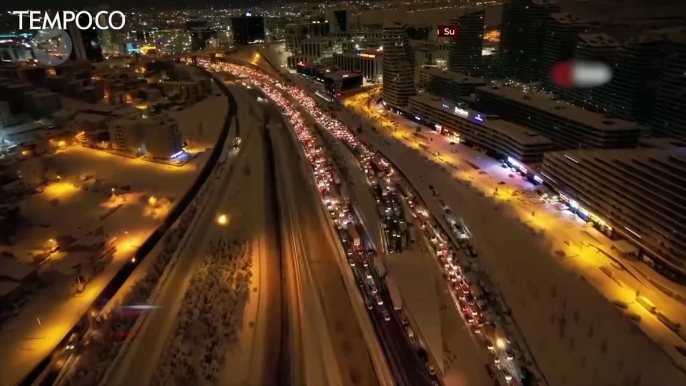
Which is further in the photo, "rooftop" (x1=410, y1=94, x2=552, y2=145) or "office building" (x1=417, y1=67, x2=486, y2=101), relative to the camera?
"office building" (x1=417, y1=67, x2=486, y2=101)

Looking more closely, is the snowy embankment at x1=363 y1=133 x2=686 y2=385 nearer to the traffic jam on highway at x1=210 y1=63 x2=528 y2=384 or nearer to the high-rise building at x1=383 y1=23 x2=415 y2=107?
the traffic jam on highway at x1=210 y1=63 x2=528 y2=384

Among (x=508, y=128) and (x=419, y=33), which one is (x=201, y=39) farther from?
(x=508, y=128)

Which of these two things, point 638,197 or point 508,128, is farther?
point 508,128

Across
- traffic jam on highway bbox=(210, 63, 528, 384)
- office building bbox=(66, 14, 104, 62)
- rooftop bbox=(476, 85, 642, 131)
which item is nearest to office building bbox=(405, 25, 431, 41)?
rooftop bbox=(476, 85, 642, 131)

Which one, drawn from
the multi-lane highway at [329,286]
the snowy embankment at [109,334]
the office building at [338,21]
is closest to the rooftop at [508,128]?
the multi-lane highway at [329,286]

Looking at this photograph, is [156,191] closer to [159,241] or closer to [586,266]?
[159,241]

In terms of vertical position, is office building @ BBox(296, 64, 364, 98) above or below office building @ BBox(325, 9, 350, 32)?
below

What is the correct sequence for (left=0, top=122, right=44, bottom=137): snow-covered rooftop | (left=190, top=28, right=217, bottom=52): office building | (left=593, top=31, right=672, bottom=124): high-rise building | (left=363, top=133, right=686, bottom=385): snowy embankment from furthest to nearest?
(left=190, top=28, right=217, bottom=52): office building, (left=593, top=31, right=672, bottom=124): high-rise building, (left=0, top=122, right=44, bottom=137): snow-covered rooftop, (left=363, top=133, right=686, bottom=385): snowy embankment

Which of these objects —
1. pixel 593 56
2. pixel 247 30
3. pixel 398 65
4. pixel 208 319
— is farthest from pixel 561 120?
pixel 247 30

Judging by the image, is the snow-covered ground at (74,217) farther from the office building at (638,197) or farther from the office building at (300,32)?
the office building at (300,32)
